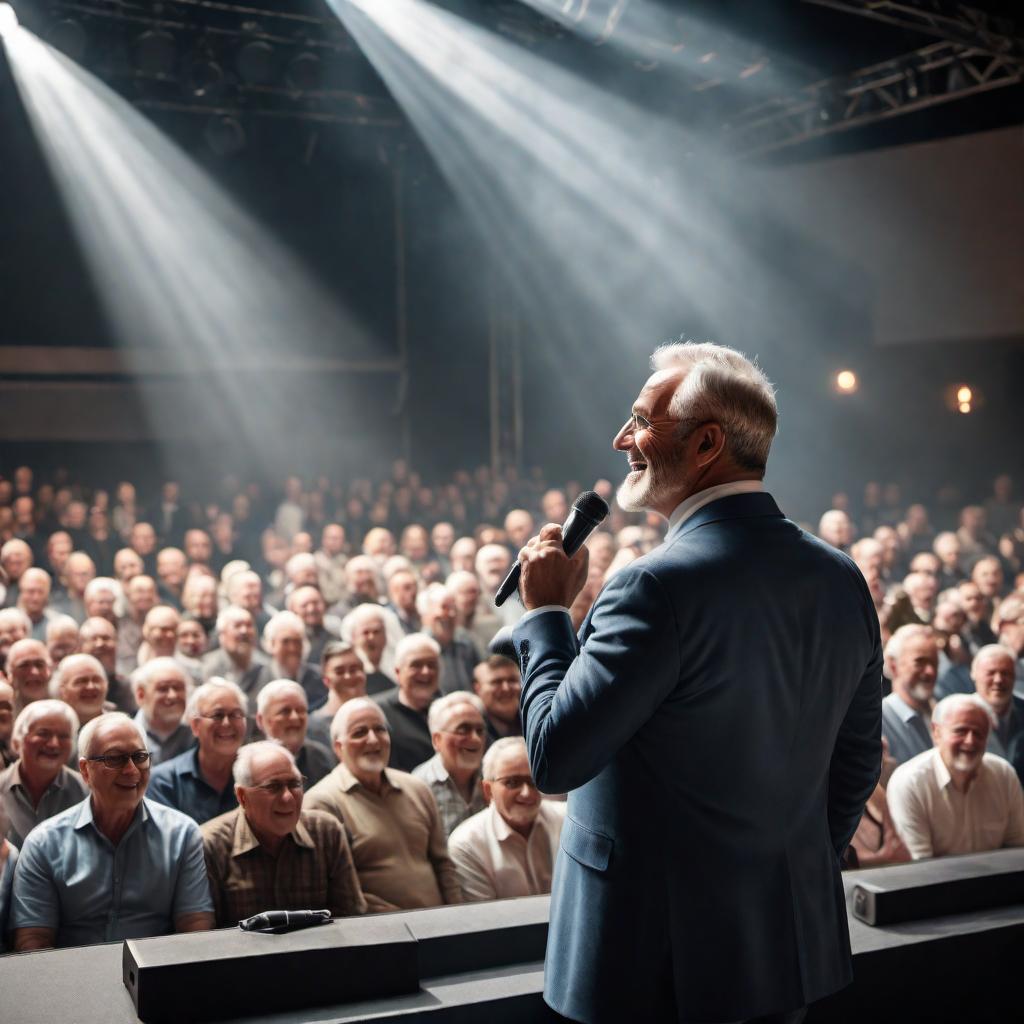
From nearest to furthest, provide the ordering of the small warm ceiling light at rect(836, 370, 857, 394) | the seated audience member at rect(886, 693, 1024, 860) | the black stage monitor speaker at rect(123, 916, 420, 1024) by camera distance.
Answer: the black stage monitor speaker at rect(123, 916, 420, 1024), the seated audience member at rect(886, 693, 1024, 860), the small warm ceiling light at rect(836, 370, 857, 394)

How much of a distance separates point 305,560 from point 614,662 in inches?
194

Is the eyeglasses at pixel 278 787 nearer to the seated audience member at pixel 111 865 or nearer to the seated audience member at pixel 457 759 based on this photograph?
the seated audience member at pixel 111 865

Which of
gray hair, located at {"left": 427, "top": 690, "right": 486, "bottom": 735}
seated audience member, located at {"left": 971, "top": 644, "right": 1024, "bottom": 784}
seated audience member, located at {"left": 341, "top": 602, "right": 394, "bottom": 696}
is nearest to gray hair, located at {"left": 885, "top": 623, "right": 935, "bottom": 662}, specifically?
seated audience member, located at {"left": 971, "top": 644, "right": 1024, "bottom": 784}

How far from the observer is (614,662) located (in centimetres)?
127

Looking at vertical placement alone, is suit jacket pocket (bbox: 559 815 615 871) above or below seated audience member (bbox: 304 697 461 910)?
above

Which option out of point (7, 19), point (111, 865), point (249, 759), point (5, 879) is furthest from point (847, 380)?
point (5, 879)

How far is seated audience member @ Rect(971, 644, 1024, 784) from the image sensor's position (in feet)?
14.7

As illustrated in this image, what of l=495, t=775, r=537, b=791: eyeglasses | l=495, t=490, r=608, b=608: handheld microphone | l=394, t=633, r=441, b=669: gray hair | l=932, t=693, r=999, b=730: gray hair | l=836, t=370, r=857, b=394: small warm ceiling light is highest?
l=836, t=370, r=857, b=394: small warm ceiling light

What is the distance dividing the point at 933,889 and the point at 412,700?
8.01 feet

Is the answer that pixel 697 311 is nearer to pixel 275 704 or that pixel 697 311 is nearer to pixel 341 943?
pixel 275 704

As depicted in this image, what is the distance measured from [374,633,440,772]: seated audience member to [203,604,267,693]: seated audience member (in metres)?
0.73

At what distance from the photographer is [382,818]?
344 cm

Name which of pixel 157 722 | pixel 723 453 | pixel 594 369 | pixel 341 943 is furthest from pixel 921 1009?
pixel 594 369

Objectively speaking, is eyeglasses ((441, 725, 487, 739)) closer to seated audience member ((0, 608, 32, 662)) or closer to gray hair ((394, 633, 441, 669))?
gray hair ((394, 633, 441, 669))
